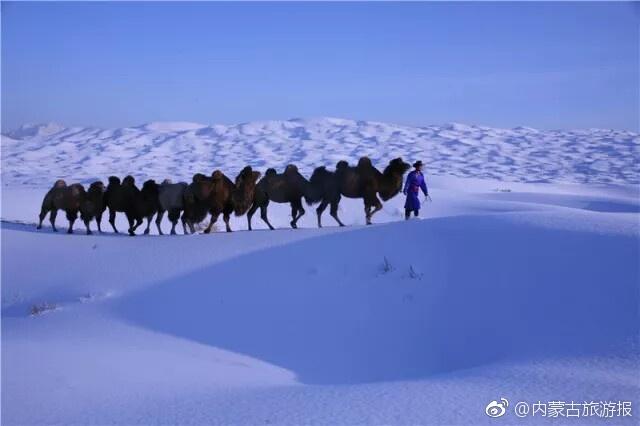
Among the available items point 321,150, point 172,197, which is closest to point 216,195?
point 172,197

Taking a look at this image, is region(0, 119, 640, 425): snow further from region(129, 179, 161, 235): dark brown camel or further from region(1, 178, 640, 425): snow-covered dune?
region(129, 179, 161, 235): dark brown camel

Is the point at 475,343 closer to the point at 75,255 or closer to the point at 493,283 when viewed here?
the point at 493,283

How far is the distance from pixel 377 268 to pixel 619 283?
361cm

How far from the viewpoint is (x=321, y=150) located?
51406mm

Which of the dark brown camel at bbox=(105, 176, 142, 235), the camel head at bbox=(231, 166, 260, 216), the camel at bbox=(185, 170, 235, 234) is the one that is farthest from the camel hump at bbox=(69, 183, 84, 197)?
the camel head at bbox=(231, 166, 260, 216)

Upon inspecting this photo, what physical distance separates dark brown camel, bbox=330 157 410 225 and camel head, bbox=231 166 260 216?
1611 mm

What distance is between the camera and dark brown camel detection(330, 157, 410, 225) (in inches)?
534

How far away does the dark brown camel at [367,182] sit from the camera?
13555mm

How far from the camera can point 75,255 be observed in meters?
12.7

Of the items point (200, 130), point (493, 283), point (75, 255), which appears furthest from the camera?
point (200, 130)

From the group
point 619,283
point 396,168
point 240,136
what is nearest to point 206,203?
point 396,168

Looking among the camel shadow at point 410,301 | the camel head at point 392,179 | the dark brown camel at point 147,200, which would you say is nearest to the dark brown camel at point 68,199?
the dark brown camel at point 147,200

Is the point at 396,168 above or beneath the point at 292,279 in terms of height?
above

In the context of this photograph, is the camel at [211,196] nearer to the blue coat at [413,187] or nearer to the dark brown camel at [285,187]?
the dark brown camel at [285,187]
